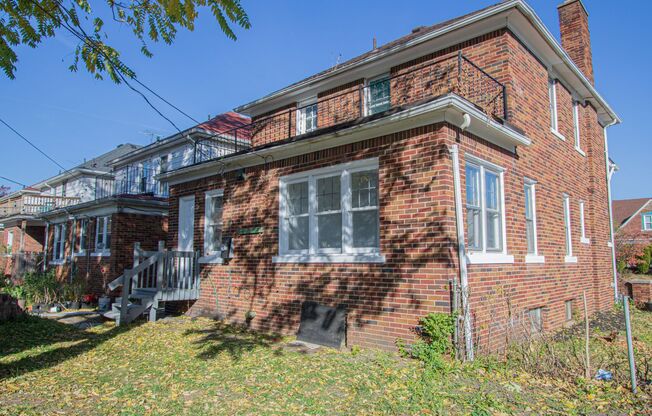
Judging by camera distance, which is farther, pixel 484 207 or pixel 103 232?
pixel 103 232

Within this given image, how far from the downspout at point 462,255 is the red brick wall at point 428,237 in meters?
0.11

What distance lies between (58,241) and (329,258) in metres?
18.2

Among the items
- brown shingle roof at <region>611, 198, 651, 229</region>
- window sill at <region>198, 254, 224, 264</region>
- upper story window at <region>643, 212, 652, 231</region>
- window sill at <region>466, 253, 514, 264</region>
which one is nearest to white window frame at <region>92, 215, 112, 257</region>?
window sill at <region>198, 254, 224, 264</region>

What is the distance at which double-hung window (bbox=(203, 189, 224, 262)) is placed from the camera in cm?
1157

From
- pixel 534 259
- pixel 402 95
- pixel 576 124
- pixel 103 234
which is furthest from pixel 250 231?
pixel 576 124

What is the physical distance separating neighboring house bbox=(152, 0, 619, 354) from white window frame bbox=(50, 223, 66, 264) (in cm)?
1102

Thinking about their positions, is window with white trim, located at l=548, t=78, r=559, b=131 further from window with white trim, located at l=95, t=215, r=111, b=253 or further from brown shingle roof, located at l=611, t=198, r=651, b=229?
brown shingle roof, located at l=611, t=198, r=651, b=229

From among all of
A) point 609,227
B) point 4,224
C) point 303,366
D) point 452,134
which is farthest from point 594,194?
point 4,224

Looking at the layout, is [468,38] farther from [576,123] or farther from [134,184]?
[134,184]

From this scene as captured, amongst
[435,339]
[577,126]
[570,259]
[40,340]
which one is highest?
[577,126]

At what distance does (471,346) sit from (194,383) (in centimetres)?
410

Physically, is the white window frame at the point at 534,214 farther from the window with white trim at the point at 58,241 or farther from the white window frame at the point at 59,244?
the window with white trim at the point at 58,241

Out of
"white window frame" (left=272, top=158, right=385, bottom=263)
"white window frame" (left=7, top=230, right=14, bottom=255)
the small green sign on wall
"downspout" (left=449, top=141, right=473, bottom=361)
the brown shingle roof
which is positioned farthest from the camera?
the brown shingle roof

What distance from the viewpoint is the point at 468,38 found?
32.8 feet
